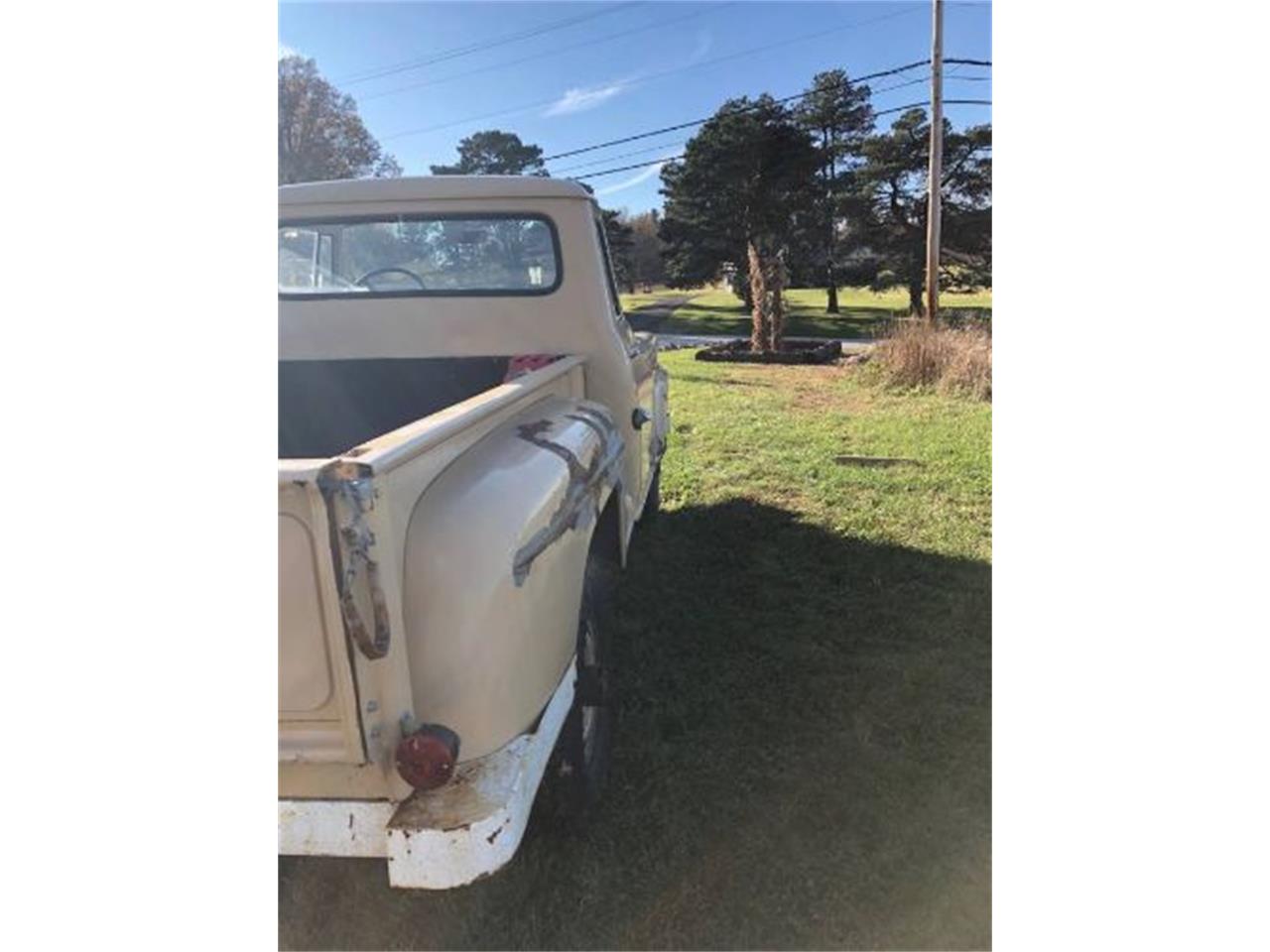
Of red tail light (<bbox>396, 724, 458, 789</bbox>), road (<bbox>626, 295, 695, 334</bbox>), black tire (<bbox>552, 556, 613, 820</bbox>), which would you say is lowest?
black tire (<bbox>552, 556, 613, 820</bbox>)

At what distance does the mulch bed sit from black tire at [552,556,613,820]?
2953 millimetres

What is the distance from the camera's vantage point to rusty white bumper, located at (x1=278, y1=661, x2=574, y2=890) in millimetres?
1210

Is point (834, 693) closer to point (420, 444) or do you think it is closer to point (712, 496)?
point (420, 444)

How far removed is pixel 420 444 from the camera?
4.25 feet

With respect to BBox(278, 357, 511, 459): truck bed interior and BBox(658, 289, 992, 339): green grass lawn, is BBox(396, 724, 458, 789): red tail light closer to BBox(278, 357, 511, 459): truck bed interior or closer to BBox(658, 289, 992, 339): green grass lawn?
BBox(658, 289, 992, 339): green grass lawn

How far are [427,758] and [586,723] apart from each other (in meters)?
0.85

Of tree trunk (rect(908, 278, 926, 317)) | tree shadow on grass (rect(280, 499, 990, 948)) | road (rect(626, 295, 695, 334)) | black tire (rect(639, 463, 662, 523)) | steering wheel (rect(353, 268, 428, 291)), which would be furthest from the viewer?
black tire (rect(639, 463, 662, 523))

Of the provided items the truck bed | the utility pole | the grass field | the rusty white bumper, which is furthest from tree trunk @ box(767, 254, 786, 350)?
the rusty white bumper

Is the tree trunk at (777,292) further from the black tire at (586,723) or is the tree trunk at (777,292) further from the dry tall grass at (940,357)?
the black tire at (586,723)

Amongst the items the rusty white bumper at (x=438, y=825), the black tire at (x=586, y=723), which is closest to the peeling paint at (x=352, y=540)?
the rusty white bumper at (x=438, y=825)
